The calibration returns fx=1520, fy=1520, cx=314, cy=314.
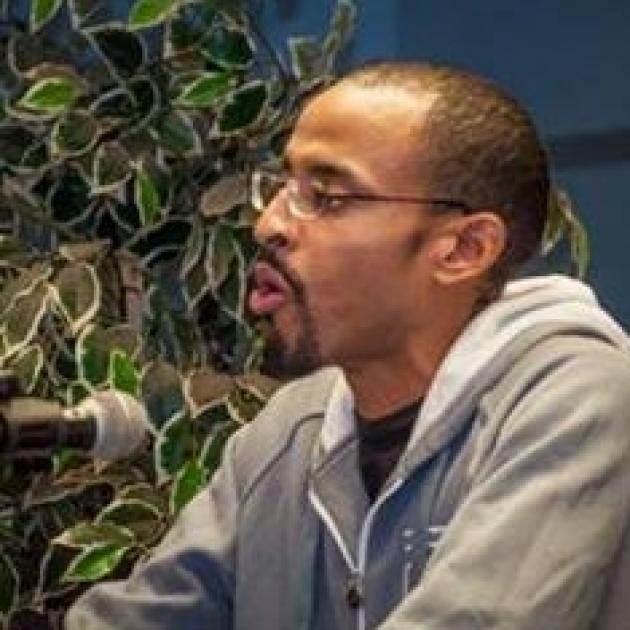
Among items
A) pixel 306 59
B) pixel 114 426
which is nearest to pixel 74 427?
pixel 114 426

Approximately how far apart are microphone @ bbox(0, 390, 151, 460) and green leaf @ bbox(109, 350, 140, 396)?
710 mm

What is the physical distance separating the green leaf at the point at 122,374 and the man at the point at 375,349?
379 mm

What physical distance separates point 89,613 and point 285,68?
1.04 metres

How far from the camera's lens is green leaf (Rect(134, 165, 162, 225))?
7.10ft

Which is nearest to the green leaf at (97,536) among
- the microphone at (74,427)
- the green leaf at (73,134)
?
the green leaf at (73,134)

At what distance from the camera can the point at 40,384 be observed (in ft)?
7.21

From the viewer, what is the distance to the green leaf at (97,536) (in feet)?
6.80

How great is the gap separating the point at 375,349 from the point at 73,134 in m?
0.83

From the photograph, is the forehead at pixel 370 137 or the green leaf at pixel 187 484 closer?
the forehead at pixel 370 137

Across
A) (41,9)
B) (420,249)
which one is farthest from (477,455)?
(41,9)

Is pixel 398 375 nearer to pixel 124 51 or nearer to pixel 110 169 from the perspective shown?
pixel 110 169

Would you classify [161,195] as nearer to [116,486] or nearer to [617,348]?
[116,486]

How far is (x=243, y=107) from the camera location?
219cm

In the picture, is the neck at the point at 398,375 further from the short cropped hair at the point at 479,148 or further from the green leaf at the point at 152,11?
the green leaf at the point at 152,11
